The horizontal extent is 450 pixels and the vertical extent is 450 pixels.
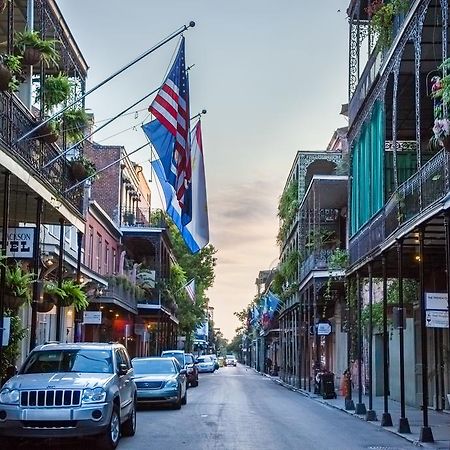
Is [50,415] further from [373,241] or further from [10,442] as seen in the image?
[373,241]

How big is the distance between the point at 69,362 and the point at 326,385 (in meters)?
19.4

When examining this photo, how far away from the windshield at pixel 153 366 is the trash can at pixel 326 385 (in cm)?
883

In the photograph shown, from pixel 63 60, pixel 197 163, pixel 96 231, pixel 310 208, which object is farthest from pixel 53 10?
pixel 310 208

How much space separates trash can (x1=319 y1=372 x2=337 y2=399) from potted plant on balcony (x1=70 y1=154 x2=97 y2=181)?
14.6 metres

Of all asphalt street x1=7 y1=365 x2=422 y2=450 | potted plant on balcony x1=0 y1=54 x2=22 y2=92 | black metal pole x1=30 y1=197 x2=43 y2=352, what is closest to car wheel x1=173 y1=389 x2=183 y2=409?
asphalt street x1=7 y1=365 x2=422 y2=450

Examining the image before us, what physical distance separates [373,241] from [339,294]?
60.6 ft

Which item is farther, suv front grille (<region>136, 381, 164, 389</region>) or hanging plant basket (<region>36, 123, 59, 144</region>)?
suv front grille (<region>136, 381, 164, 389</region>)

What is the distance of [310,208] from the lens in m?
41.4

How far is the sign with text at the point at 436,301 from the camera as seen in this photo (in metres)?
15.9

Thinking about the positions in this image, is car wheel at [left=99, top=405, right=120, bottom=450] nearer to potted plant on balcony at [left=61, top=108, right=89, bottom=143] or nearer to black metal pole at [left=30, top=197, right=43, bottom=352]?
black metal pole at [left=30, top=197, right=43, bottom=352]

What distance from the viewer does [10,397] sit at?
42.1 feet

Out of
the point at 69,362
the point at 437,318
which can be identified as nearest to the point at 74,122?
the point at 69,362

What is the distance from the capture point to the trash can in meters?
31.8

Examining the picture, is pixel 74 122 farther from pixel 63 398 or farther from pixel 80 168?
pixel 63 398
